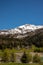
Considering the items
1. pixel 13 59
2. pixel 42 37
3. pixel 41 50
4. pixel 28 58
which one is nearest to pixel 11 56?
pixel 13 59

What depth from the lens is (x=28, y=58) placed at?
92.6ft

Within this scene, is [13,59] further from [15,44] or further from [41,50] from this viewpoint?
[15,44]

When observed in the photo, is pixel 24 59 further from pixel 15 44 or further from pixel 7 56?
pixel 15 44

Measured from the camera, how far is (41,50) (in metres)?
54.6

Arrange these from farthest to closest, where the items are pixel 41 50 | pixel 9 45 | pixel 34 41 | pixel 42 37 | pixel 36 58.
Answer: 1. pixel 42 37
2. pixel 34 41
3. pixel 9 45
4. pixel 41 50
5. pixel 36 58

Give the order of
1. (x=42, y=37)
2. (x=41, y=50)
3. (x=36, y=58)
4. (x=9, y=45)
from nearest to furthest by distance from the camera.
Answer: (x=36, y=58) < (x=41, y=50) < (x=9, y=45) < (x=42, y=37)

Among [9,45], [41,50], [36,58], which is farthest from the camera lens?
[9,45]

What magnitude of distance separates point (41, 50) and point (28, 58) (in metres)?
26.7

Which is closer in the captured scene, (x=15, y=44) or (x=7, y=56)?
(x=7, y=56)

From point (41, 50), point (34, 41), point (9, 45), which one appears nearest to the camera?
point (41, 50)

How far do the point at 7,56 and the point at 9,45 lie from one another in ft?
118

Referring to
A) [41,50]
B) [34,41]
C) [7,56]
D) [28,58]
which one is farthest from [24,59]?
[34,41]

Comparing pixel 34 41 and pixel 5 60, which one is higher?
pixel 34 41

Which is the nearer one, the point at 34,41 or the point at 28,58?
the point at 28,58
